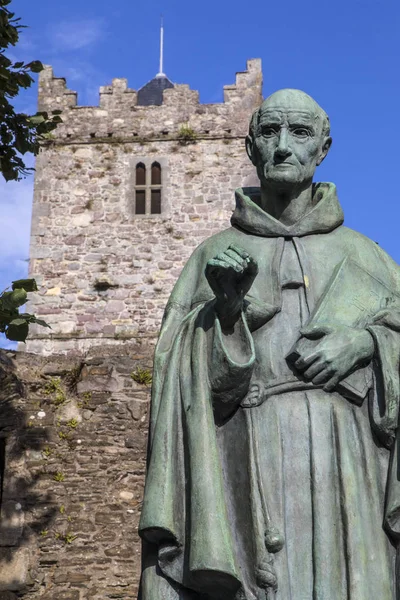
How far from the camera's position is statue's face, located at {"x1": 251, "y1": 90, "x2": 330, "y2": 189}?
14.6 feet

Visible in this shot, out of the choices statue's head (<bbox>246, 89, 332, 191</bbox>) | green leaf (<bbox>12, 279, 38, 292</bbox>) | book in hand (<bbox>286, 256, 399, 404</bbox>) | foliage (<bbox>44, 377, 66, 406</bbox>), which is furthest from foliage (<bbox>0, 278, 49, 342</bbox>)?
book in hand (<bbox>286, 256, 399, 404</bbox>)

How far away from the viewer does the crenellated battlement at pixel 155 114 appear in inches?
1423

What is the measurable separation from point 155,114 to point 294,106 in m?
32.2

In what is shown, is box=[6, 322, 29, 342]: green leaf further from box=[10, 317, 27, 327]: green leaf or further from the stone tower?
the stone tower

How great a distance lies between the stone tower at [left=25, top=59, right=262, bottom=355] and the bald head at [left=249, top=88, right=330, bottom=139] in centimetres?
2859

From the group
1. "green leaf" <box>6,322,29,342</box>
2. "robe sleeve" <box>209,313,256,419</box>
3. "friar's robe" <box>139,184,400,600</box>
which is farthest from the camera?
"green leaf" <box>6,322,29,342</box>

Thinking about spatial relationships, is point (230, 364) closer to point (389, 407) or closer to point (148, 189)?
point (389, 407)

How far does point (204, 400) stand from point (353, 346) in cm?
52

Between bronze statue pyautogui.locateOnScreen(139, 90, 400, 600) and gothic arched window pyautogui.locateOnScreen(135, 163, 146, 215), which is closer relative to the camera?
bronze statue pyautogui.locateOnScreen(139, 90, 400, 600)

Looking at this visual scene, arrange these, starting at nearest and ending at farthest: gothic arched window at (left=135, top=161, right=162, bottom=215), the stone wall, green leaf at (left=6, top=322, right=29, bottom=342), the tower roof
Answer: green leaf at (left=6, top=322, right=29, bottom=342)
the stone wall
gothic arched window at (left=135, top=161, right=162, bottom=215)
the tower roof

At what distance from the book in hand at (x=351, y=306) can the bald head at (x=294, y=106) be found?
0.49 metres

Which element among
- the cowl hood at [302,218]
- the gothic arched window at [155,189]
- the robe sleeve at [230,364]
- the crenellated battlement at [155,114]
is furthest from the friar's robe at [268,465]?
the crenellated battlement at [155,114]

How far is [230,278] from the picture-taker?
4090mm

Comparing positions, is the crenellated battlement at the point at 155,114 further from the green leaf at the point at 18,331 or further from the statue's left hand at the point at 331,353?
the statue's left hand at the point at 331,353
